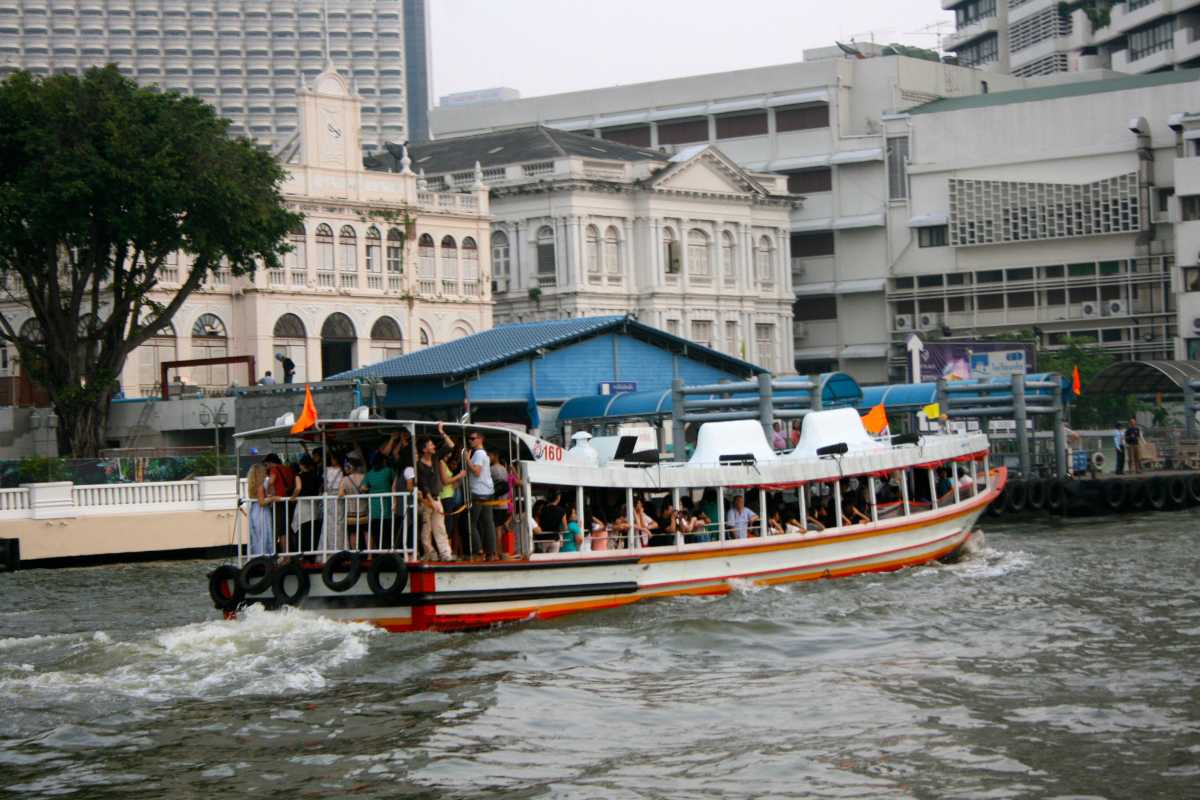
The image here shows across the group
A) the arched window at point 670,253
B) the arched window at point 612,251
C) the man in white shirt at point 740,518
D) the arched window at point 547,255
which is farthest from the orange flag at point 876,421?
the arched window at point 670,253

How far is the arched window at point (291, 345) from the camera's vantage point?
60.9 metres

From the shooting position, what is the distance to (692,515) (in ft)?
88.4

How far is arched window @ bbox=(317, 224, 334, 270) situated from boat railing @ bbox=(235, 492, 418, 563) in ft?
128

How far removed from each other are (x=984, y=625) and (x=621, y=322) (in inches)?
1083

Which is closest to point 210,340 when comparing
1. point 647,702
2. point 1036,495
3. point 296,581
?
point 1036,495

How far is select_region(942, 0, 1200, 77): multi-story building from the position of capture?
9356 cm

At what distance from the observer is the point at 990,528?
135 feet

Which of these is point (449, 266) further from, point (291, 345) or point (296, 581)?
point (296, 581)

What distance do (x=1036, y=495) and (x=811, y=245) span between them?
44.1 m

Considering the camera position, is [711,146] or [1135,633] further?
[711,146]

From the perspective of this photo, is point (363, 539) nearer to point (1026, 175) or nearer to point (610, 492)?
point (610, 492)

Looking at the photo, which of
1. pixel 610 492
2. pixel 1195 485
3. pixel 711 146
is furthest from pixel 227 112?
pixel 610 492

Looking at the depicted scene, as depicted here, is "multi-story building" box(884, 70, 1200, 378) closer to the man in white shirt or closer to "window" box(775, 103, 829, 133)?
"window" box(775, 103, 829, 133)

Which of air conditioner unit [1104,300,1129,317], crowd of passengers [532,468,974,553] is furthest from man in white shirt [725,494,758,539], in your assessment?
air conditioner unit [1104,300,1129,317]
